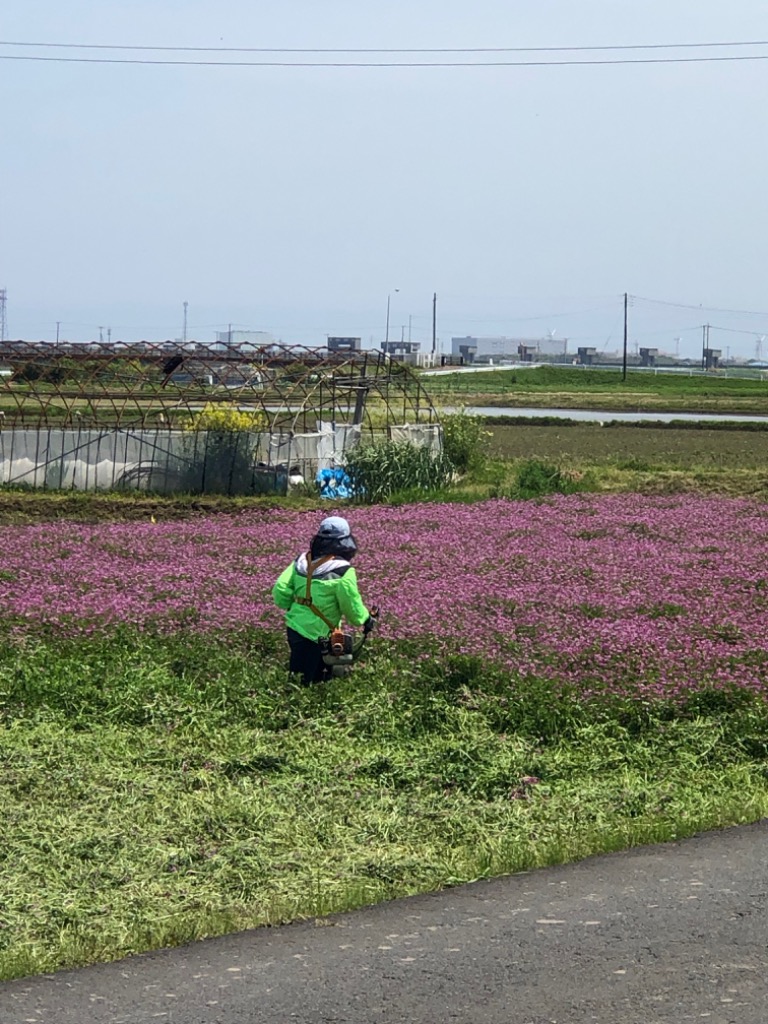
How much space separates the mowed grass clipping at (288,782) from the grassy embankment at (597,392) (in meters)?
48.4

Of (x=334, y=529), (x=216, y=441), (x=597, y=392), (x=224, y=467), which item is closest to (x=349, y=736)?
(x=334, y=529)

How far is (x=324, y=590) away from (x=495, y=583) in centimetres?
566

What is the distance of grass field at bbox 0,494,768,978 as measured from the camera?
8625 millimetres

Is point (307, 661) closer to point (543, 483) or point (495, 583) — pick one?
point (495, 583)

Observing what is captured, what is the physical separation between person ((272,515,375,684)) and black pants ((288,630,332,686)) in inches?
3.5

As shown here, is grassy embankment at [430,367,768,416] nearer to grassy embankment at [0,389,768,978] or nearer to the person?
grassy embankment at [0,389,768,978]

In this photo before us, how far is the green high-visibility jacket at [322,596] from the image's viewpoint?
1240 centimetres

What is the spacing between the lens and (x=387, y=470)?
32531 mm

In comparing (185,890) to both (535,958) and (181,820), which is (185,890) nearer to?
(181,820)

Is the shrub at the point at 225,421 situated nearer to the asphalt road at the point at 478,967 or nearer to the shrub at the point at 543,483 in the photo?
the shrub at the point at 543,483

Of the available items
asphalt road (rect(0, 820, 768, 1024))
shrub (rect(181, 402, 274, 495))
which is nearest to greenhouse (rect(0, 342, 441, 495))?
shrub (rect(181, 402, 274, 495))

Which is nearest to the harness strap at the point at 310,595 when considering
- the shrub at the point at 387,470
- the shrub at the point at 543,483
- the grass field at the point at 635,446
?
the shrub at the point at 543,483

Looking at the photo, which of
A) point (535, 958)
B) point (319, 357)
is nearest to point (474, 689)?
point (535, 958)

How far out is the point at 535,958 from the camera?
7098 mm
